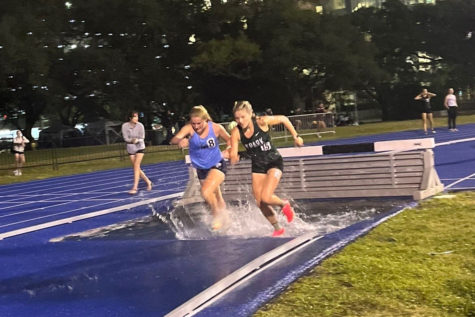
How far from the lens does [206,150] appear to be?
806 cm

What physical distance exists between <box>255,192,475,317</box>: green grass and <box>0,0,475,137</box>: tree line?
94.9 feet

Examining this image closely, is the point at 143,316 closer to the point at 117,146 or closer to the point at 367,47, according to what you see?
the point at 117,146

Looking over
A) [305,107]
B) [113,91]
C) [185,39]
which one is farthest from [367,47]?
[113,91]

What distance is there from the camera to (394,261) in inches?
226

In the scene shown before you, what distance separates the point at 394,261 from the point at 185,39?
134 ft

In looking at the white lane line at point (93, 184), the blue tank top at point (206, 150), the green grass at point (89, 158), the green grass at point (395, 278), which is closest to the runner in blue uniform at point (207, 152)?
the blue tank top at point (206, 150)

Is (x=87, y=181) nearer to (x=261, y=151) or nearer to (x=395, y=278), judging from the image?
(x=261, y=151)

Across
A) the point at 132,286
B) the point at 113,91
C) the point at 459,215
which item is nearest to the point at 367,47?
the point at 113,91

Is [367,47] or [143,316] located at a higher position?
[367,47]

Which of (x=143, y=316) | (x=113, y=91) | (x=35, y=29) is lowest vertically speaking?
(x=143, y=316)

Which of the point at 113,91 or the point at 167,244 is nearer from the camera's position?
the point at 167,244

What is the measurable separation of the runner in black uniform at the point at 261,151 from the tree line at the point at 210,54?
1066 inches

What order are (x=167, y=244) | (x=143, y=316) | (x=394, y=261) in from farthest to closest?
(x=167, y=244) → (x=394, y=261) → (x=143, y=316)

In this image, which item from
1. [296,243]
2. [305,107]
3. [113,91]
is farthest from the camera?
[305,107]
